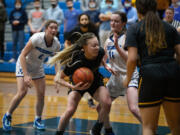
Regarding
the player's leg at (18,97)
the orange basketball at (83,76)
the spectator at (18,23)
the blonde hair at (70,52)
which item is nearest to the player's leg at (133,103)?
the orange basketball at (83,76)

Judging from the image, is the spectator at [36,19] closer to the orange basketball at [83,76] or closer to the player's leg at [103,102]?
the player's leg at [103,102]

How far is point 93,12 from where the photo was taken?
1134 centimetres

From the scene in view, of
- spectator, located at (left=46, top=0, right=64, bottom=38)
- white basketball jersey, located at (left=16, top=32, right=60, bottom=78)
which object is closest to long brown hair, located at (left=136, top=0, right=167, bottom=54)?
white basketball jersey, located at (left=16, top=32, right=60, bottom=78)

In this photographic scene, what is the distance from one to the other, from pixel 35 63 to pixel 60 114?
161 centimetres

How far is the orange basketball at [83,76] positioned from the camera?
4.95 metres

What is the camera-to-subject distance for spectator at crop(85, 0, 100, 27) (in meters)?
11.3

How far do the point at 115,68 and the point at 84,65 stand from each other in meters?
0.75

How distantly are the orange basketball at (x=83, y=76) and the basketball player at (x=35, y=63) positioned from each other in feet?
4.22

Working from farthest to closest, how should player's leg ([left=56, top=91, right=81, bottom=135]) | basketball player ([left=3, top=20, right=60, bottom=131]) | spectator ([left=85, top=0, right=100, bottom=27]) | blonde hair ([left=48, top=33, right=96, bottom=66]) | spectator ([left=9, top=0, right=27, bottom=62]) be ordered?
spectator ([left=9, top=0, right=27, bottom=62])
spectator ([left=85, top=0, right=100, bottom=27])
basketball player ([left=3, top=20, right=60, bottom=131])
blonde hair ([left=48, top=33, right=96, bottom=66])
player's leg ([left=56, top=91, right=81, bottom=135])

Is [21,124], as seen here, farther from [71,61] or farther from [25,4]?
[25,4]

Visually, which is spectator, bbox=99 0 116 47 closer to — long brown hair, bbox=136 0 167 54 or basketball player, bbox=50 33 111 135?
basketball player, bbox=50 33 111 135

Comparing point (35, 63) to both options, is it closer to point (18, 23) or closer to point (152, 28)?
point (152, 28)

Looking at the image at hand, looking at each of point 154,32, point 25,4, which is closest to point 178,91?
point 154,32

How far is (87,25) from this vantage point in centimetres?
792
